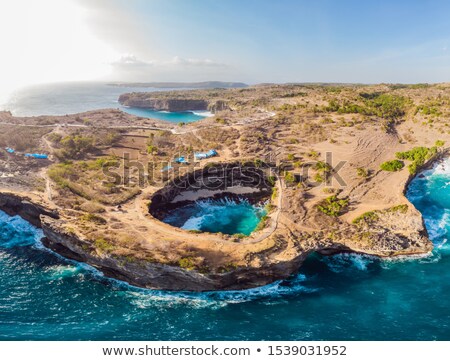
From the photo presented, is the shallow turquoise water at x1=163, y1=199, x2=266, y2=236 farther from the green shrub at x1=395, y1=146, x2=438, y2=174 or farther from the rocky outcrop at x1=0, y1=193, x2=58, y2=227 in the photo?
the green shrub at x1=395, y1=146, x2=438, y2=174

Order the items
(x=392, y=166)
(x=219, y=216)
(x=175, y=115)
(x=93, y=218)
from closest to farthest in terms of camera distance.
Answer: (x=93, y=218) → (x=219, y=216) → (x=392, y=166) → (x=175, y=115)

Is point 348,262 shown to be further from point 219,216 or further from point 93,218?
point 93,218

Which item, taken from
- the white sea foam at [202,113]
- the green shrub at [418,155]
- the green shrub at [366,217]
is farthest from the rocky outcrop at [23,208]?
the white sea foam at [202,113]

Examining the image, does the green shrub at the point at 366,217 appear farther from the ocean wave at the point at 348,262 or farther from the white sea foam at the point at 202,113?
the white sea foam at the point at 202,113

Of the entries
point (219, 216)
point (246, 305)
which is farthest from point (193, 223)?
point (246, 305)

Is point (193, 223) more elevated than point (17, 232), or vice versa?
point (193, 223)

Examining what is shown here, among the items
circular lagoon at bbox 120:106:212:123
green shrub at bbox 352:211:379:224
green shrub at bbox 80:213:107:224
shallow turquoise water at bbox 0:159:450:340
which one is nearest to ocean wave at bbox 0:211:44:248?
shallow turquoise water at bbox 0:159:450:340
